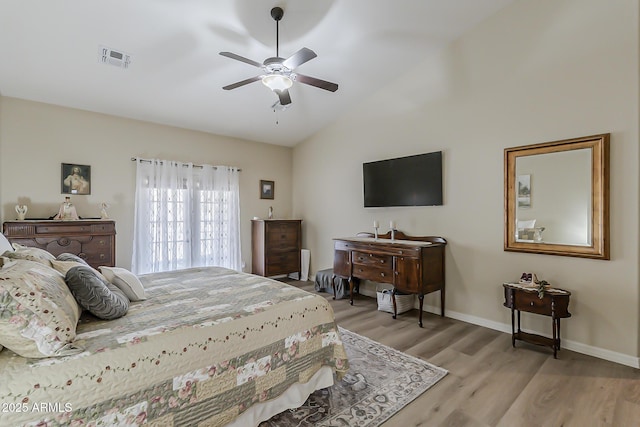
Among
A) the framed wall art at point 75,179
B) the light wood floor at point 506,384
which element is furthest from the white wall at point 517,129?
the framed wall art at point 75,179

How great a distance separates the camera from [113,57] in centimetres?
317

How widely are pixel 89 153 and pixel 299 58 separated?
3365mm

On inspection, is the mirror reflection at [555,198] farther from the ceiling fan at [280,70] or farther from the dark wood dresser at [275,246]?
the dark wood dresser at [275,246]

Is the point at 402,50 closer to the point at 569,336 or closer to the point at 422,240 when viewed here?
the point at 422,240

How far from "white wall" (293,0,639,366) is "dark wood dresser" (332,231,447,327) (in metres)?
0.18

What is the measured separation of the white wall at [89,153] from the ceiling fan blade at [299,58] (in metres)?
2.97

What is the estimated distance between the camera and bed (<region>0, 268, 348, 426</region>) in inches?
49.7

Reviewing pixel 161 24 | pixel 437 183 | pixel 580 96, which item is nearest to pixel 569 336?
pixel 437 183

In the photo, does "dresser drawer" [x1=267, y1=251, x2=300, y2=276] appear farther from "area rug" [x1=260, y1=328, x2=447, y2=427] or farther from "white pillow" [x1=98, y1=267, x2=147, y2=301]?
"white pillow" [x1=98, y1=267, x2=147, y2=301]

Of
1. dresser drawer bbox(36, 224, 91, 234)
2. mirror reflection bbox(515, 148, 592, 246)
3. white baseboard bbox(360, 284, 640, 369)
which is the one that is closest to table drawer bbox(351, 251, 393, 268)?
white baseboard bbox(360, 284, 640, 369)

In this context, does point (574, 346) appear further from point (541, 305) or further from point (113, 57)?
point (113, 57)

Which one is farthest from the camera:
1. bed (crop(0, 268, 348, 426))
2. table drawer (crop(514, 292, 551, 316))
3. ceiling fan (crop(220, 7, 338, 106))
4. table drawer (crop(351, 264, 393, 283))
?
table drawer (crop(351, 264, 393, 283))

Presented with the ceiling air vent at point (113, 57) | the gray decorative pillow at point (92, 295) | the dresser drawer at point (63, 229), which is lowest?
the gray decorative pillow at point (92, 295)

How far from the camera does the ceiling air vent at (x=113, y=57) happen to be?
3.07 meters
